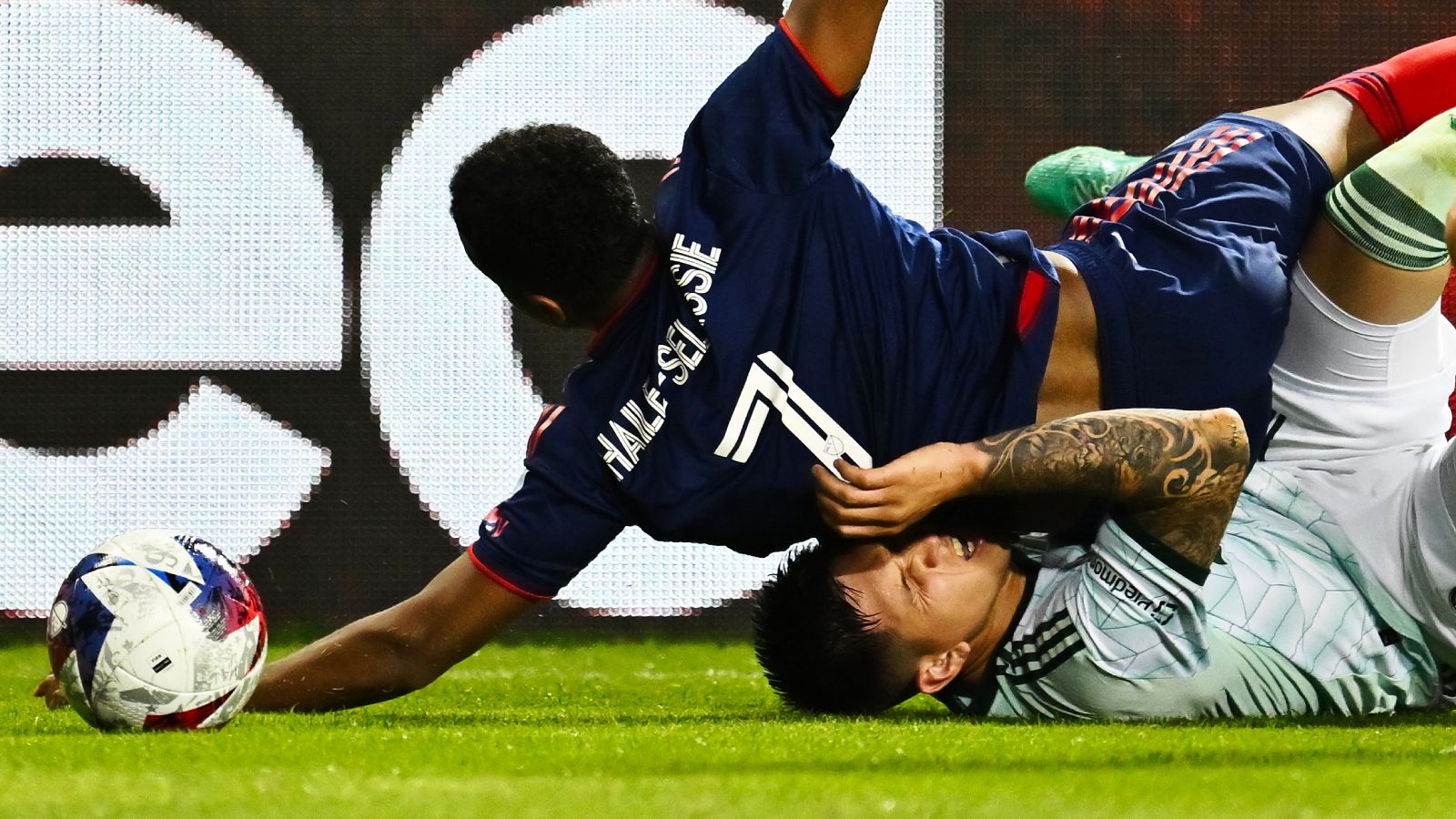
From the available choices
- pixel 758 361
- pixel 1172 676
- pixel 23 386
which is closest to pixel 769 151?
pixel 758 361

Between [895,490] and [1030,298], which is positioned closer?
[895,490]

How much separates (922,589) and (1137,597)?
36cm

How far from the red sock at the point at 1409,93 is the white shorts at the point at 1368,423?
17.0 inches

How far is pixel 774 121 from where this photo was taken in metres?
2.81

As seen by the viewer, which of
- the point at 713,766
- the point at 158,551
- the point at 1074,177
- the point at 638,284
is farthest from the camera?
the point at 1074,177

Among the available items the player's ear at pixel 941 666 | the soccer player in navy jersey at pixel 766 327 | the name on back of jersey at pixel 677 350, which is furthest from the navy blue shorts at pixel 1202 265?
the name on back of jersey at pixel 677 350

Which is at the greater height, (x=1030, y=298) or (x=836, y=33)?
(x=836, y=33)

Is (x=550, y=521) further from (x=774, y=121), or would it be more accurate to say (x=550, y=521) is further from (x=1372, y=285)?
(x=1372, y=285)

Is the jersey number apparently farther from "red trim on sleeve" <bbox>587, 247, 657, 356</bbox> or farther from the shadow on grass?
the shadow on grass

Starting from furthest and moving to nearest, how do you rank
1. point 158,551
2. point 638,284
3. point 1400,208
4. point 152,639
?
point 1400,208
point 638,284
point 158,551
point 152,639

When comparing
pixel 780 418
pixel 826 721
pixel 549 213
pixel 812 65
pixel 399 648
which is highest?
pixel 812 65

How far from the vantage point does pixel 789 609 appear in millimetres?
2979

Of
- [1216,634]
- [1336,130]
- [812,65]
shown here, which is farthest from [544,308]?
[1336,130]

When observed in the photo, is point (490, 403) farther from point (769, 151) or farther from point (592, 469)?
point (769, 151)
